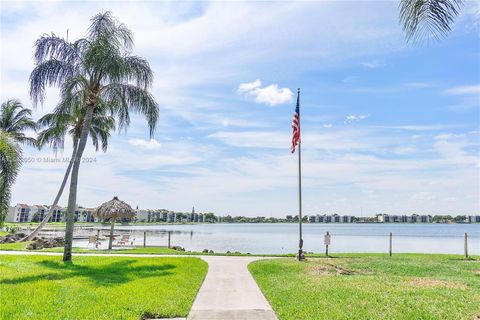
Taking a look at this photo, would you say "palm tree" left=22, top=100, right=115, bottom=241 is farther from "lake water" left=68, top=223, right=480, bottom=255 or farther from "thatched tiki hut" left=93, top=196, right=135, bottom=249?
"lake water" left=68, top=223, right=480, bottom=255

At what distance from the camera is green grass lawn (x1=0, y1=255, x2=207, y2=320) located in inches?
301

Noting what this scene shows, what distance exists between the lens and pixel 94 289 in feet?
32.7

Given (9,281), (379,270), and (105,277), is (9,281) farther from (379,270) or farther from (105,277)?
(379,270)

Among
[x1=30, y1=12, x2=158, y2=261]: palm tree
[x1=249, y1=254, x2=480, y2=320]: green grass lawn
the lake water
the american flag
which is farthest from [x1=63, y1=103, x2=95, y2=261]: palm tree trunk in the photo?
the lake water

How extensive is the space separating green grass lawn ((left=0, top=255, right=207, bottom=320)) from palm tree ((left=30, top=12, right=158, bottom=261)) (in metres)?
3.40

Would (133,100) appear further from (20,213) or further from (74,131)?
(20,213)

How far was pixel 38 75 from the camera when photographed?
54.9 ft

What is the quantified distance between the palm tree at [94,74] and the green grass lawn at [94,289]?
3.40 m

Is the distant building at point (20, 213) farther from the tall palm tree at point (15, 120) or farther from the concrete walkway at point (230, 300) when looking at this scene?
the concrete walkway at point (230, 300)

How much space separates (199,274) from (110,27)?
11474 millimetres

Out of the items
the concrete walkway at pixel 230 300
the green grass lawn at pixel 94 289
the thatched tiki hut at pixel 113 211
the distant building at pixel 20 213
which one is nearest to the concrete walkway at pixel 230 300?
the concrete walkway at pixel 230 300

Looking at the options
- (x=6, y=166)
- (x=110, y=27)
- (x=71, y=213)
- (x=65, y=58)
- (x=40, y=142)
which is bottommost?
(x=71, y=213)

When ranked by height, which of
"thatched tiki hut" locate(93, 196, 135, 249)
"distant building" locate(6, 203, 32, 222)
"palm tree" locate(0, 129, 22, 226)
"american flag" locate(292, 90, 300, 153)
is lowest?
"distant building" locate(6, 203, 32, 222)

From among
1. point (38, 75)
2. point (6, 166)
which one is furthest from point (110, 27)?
point (6, 166)
